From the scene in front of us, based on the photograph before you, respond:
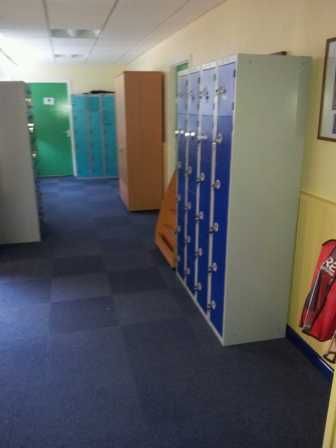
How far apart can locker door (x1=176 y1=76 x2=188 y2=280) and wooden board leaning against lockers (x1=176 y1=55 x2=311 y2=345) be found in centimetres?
17

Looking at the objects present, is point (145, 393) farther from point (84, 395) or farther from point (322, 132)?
point (322, 132)

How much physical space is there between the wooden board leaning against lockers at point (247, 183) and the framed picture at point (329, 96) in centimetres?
14

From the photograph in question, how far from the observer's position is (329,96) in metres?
2.12

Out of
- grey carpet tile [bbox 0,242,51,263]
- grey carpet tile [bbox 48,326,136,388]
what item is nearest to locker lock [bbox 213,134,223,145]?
grey carpet tile [bbox 48,326,136,388]

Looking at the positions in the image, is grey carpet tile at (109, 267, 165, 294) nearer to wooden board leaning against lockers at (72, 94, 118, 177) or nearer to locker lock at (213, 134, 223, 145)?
locker lock at (213, 134, 223, 145)

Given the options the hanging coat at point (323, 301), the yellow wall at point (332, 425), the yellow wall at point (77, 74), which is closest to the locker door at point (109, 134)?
the yellow wall at point (77, 74)

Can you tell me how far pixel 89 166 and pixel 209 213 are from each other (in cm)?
616

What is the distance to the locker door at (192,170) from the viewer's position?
9.40 feet

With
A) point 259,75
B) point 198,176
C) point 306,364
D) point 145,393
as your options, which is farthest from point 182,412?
point 259,75

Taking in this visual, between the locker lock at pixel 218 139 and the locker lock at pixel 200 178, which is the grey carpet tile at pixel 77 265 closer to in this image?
the locker lock at pixel 200 178

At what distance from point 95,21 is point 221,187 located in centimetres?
275

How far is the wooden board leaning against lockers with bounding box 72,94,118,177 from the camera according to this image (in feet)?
26.5

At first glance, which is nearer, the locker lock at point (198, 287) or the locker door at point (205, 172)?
the locker door at point (205, 172)

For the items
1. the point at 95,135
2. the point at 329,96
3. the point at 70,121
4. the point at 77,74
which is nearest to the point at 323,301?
the point at 329,96
